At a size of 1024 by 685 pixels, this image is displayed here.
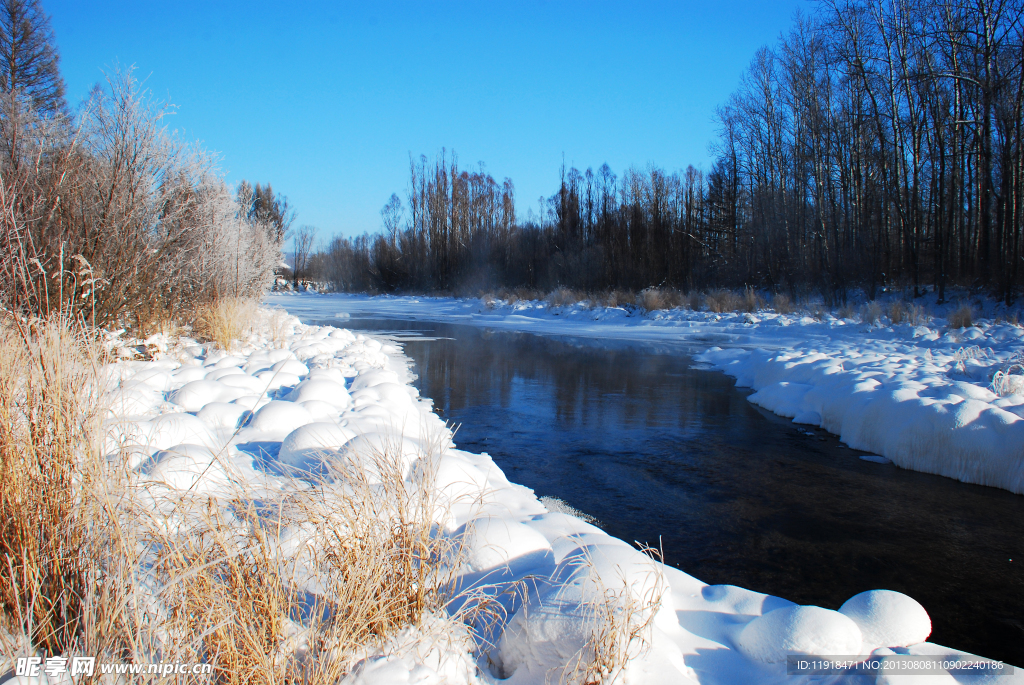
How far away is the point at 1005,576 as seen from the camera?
2854 mm

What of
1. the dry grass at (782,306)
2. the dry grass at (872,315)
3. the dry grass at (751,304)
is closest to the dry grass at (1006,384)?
the dry grass at (872,315)

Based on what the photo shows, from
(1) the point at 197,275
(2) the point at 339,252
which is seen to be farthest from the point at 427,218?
(1) the point at 197,275

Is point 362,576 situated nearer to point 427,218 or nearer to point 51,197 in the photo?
point 51,197

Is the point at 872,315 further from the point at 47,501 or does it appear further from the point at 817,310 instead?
the point at 47,501

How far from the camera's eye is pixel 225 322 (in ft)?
25.0

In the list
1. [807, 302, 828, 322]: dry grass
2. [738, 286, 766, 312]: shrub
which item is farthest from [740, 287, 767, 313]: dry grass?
[807, 302, 828, 322]: dry grass

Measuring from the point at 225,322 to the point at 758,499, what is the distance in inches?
270

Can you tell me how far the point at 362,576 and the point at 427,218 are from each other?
3675 centimetres

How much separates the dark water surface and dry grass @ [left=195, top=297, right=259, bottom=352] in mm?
2888

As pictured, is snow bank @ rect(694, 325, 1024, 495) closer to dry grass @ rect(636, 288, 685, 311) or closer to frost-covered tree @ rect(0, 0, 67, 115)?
dry grass @ rect(636, 288, 685, 311)

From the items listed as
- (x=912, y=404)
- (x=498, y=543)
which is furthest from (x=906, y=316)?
(x=498, y=543)

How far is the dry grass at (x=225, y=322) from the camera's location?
7.59m

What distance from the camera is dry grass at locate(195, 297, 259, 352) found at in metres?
7.59

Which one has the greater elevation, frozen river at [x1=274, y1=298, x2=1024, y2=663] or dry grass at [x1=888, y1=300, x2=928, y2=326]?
dry grass at [x1=888, y1=300, x2=928, y2=326]
